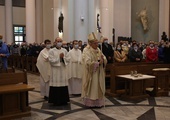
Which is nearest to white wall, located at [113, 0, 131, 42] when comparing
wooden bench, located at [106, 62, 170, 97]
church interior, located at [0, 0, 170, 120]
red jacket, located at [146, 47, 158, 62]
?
church interior, located at [0, 0, 170, 120]

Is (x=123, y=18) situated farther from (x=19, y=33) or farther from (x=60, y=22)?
(x=19, y=33)

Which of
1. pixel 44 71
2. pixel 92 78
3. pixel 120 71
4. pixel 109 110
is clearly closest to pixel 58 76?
pixel 92 78

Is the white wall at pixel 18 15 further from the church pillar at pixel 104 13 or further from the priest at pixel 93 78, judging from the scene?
the priest at pixel 93 78

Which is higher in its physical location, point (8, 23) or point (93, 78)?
point (8, 23)

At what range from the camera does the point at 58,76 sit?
7418mm

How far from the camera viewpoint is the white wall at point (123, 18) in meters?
24.3

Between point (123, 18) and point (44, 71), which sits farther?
point (123, 18)

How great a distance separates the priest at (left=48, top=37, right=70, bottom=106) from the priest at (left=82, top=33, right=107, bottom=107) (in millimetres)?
575

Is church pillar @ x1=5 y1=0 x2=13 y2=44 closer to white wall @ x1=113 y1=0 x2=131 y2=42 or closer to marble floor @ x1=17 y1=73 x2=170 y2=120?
white wall @ x1=113 y1=0 x2=131 y2=42

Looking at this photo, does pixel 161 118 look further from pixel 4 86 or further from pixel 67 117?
pixel 4 86

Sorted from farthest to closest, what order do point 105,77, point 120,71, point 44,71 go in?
point 105,77, point 120,71, point 44,71

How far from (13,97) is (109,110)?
2.45 m

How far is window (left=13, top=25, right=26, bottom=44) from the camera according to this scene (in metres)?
27.1

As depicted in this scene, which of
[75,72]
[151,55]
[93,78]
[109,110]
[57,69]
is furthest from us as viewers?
[151,55]
